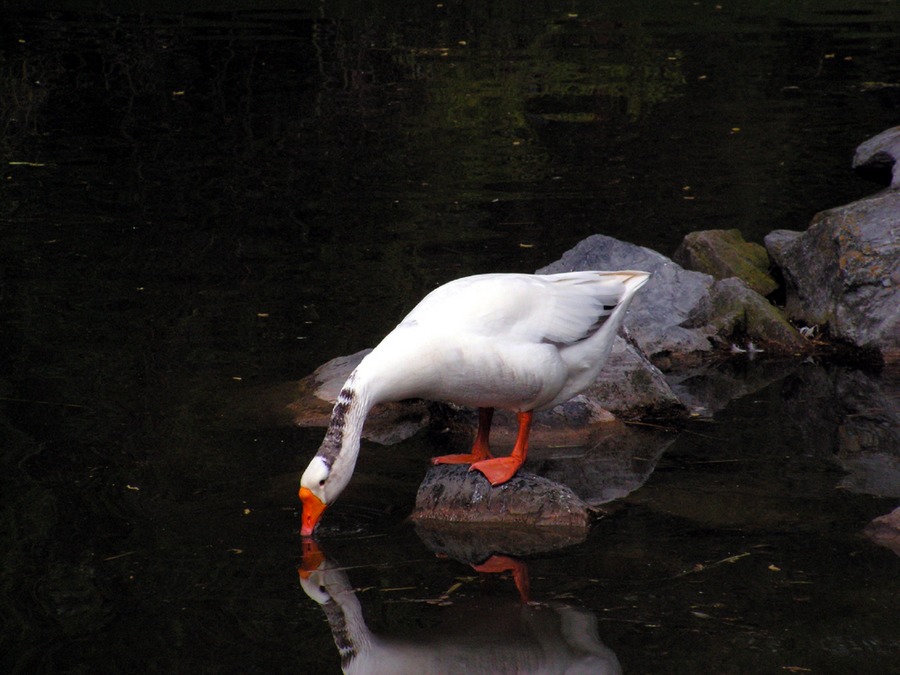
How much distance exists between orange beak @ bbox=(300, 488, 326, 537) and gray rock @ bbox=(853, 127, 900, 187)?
20.5 feet

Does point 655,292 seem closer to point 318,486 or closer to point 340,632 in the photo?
point 318,486

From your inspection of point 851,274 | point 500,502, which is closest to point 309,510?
point 500,502

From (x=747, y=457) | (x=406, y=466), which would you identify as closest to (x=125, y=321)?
(x=406, y=466)

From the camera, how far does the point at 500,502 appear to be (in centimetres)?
570

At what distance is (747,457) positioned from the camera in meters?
6.40

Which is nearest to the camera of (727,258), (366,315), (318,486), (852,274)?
(318,486)

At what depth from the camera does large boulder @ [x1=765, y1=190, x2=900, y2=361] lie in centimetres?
784

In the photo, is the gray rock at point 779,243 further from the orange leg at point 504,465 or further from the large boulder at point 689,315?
the orange leg at point 504,465

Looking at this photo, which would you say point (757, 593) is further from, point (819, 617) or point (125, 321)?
point (125, 321)

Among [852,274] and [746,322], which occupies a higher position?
[852,274]

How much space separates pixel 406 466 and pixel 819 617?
230 centimetres

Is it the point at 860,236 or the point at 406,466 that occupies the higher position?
the point at 860,236

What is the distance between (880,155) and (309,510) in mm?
6535

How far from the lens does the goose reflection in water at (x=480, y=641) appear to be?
448 cm
